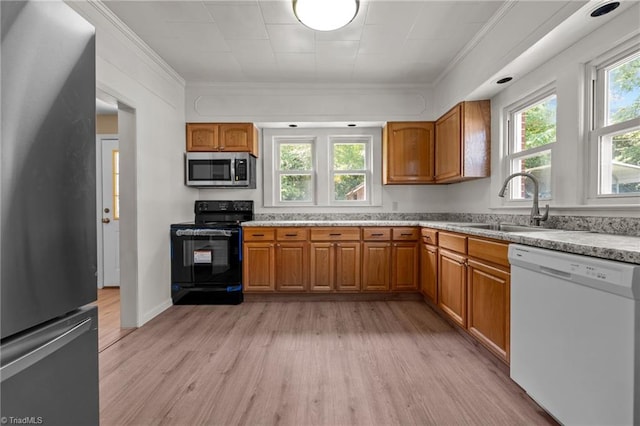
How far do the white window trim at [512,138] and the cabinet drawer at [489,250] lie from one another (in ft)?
2.39

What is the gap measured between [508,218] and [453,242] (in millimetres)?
623

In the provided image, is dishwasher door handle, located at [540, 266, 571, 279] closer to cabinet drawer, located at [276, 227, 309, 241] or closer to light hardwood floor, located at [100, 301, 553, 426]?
light hardwood floor, located at [100, 301, 553, 426]

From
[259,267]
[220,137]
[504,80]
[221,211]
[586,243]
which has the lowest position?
A: [259,267]

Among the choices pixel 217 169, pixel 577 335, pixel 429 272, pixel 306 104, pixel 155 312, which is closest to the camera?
pixel 577 335

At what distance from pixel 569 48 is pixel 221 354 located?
329cm

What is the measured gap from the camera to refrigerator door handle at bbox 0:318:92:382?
60 cm

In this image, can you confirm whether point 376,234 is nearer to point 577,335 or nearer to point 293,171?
point 293,171

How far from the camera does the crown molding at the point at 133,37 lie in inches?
85.7

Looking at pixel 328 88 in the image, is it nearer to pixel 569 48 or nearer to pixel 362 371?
pixel 569 48

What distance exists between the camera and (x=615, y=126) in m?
1.81

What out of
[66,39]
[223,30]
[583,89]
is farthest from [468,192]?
[66,39]

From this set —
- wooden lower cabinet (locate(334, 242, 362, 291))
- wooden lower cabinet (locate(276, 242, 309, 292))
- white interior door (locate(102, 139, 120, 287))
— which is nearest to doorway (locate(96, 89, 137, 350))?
white interior door (locate(102, 139, 120, 287))

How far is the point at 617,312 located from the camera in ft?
3.51

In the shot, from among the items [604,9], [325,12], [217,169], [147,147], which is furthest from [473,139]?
[147,147]
